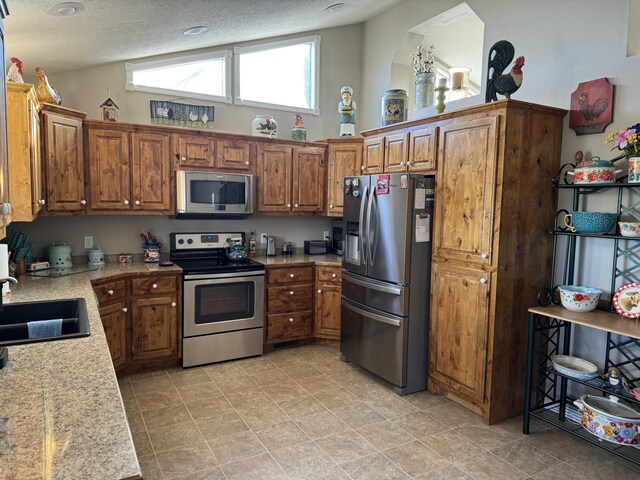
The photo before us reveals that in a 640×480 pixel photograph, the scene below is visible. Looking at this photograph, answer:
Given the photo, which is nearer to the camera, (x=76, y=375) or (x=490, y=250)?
(x=76, y=375)

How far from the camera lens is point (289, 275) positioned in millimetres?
4223

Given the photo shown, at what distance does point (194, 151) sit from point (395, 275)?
2073mm

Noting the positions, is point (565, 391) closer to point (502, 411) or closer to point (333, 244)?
point (502, 411)

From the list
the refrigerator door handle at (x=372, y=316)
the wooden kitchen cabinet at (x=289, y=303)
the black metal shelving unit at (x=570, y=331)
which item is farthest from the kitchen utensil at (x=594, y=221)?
the wooden kitchen cabinet at (x=289, y=303)

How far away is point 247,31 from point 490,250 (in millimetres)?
2825

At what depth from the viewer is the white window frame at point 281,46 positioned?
443 centimetres

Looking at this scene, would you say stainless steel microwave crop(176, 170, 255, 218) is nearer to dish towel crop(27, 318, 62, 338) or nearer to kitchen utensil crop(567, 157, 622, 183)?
dish towel crop(27, 318, 62, 338)

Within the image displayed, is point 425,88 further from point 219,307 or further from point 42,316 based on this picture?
point 42,316

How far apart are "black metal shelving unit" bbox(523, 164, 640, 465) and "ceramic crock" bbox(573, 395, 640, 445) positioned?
0.22 feet

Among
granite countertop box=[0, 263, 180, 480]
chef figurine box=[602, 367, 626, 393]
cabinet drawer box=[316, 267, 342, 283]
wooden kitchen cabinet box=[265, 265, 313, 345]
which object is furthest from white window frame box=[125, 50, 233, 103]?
chef figurine box=[602, 367, 626, 393]

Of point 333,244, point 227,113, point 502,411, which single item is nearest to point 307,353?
point 333,244

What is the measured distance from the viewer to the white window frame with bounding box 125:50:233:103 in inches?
155

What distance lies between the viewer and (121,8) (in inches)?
98.5

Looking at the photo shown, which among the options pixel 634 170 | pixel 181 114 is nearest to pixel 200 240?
pixel 181 114
